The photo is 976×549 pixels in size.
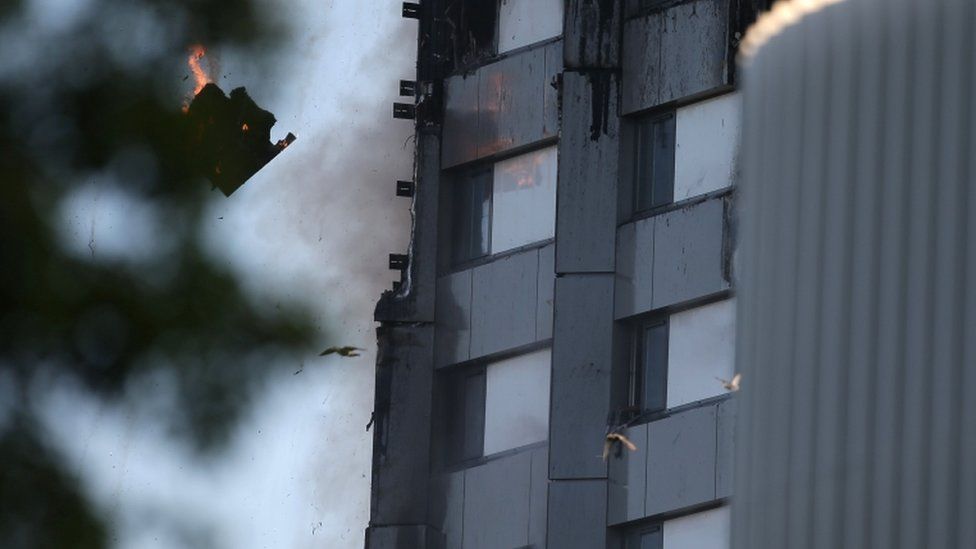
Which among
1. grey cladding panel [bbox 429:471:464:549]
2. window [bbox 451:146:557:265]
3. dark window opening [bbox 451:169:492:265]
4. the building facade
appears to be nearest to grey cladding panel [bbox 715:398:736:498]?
the building facade

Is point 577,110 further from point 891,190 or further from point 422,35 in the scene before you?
point 891,190

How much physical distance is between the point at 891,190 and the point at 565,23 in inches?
580

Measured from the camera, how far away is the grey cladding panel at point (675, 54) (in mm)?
18312

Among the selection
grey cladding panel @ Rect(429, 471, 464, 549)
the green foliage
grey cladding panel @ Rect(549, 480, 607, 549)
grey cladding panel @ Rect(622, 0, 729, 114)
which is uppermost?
grey cladding panel @ Rect(622, 0, 729, 114)

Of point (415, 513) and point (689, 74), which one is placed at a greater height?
point (689, 74)

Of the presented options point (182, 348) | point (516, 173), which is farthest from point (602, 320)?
point (182, 348)

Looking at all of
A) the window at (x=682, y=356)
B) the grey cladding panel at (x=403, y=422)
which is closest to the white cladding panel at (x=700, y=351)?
the window at (x=682, y=356)

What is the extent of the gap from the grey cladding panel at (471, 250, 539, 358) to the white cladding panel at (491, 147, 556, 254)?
0.30 metres

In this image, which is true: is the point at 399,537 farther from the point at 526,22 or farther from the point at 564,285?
the point at 526,22

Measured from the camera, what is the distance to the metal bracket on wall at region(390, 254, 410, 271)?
2200 centimetres

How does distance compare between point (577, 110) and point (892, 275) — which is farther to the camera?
point (577, 110)

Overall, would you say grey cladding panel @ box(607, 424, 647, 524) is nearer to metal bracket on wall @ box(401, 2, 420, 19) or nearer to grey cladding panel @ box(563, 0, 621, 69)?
grey cladding panel @ box(563, 0, 621, 69)

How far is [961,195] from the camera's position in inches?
194

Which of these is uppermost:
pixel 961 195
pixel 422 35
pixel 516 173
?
pixel 422 35
